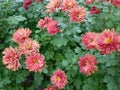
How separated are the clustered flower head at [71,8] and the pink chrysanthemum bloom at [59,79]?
40 centimetres

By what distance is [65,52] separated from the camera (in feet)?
8.31

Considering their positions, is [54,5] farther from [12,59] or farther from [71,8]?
[12,59]

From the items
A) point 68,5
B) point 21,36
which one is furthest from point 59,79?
point 68,5

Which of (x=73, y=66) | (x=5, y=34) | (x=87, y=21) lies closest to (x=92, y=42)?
(x=73, y=66)

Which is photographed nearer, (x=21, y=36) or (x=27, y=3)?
(x=21, y=36)

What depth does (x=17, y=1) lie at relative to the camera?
3.05 meters

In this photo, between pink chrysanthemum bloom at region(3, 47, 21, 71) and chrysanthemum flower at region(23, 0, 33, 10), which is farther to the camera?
chrysanthemum flower at region(23, 0, 33, 10)

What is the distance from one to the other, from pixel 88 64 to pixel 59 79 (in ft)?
0.81

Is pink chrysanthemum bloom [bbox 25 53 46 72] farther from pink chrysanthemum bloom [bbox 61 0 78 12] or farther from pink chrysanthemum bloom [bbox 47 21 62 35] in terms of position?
pink chrysanthemum bloom [bbox 61 0 78 12]

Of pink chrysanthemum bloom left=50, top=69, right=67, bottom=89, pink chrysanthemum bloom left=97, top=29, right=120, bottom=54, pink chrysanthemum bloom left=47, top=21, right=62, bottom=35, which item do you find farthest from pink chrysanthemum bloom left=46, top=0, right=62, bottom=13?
pink chrysanthemum bloom left=97, top=29, right=120, bottom=54

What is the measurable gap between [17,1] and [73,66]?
97 centimetres

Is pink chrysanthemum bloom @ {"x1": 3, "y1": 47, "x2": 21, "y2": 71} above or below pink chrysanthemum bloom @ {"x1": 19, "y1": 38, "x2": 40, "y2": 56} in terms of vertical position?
below

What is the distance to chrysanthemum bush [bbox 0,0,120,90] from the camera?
2250 millimetres

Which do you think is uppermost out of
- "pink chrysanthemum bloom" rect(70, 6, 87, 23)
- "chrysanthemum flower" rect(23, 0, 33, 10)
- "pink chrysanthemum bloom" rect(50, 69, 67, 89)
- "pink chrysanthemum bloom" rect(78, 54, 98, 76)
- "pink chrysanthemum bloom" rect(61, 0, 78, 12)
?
"pink chrysanthemum bloom" rect(61, 0, 78, 12)
